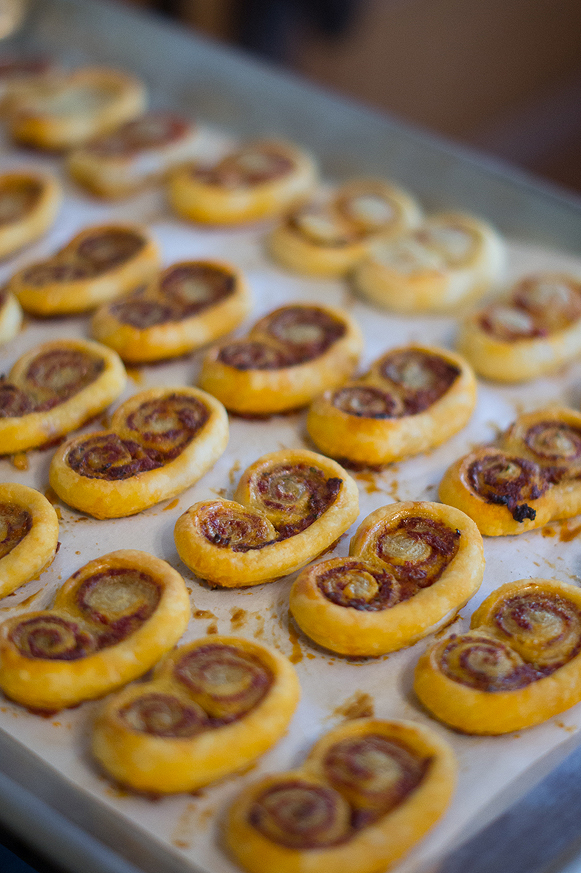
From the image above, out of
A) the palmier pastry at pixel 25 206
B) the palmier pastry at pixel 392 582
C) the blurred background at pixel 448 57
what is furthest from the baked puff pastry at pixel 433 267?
the blurred background at pixel 448 57

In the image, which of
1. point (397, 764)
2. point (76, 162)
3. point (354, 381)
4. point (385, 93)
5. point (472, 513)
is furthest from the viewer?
point (385, 93)

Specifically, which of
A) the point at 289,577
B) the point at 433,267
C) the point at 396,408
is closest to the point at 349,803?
the point at 289,577

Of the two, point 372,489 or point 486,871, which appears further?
point 372,489

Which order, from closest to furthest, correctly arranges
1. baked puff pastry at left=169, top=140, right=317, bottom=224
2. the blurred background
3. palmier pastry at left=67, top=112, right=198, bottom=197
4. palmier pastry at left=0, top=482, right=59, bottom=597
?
palmier pastry at left=0, top=482, right=59, bottom=597 → baked puff pastry at left=169, top=140, right=317, bottom=224 → palmier pastry at left=67, top=112, right=198, bottom=197 → the blurred background

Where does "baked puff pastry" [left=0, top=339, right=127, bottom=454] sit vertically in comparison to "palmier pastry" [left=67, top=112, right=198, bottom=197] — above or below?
below

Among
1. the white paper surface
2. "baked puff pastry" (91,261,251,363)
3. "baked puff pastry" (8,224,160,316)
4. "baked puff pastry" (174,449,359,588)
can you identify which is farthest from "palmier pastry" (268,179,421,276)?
"baked puff pastry" (174,449,359,588)

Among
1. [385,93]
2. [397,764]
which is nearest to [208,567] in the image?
[397,764]

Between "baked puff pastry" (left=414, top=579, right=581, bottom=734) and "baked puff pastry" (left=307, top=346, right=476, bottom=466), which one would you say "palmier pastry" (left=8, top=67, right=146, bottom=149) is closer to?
"baked puff pastry" (left=307, top=346, right=476, bottom=466)

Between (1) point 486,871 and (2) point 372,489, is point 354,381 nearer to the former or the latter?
(2) point 372,489
